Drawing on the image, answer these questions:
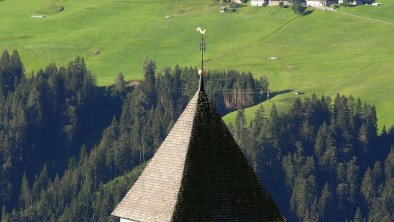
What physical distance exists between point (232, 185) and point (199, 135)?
1617 millimetres

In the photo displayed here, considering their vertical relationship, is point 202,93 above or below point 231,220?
above

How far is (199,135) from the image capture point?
152ft

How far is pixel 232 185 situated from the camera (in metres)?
45.8

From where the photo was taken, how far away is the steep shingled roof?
45.2m

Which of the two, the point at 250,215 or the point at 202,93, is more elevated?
the point at 202,93

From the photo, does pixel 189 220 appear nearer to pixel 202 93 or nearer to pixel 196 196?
pixel 196 196

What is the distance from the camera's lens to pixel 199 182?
4547cm

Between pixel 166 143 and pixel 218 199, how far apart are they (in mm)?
2274

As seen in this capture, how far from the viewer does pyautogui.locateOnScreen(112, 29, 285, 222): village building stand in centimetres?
4519

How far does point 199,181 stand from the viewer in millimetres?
45469

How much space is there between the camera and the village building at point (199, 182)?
4519cm

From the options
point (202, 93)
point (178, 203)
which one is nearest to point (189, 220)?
point (178, 203)

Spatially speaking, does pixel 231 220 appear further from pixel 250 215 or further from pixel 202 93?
pixel 202 93

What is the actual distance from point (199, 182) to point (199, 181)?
26 millimetres
